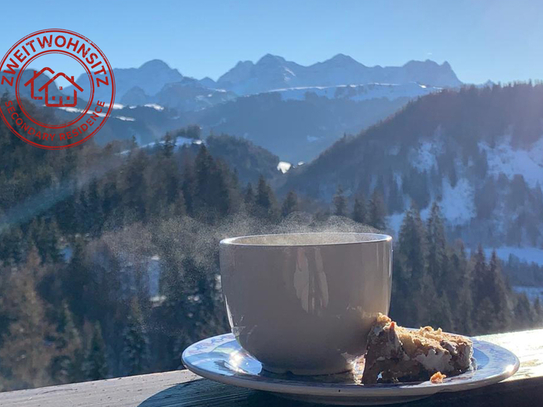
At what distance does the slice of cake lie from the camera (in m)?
0.32

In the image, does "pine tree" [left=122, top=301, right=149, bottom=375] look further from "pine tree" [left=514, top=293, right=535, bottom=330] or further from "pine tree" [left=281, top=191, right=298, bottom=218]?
"pine tree" [left=514, top=293, right=535, bottom=330]

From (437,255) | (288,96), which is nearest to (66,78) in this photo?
(437,255)

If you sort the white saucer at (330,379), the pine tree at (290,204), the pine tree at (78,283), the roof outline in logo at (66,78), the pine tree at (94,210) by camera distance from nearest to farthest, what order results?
1. the white saucer at (330,379)
2. the roof outline in logo at (66,78)
3. the pine tree at (78,283)
4. the pine tree at (94,210)
5. the pine tree at (290,204)

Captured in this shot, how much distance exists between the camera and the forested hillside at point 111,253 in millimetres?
1774

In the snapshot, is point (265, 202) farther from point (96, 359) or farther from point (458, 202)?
point (458, 202)

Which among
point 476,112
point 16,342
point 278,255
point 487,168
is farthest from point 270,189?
point 476,112

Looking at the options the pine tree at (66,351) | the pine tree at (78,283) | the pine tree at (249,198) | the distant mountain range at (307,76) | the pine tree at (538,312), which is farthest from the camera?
the distant mountain range at (307,76)

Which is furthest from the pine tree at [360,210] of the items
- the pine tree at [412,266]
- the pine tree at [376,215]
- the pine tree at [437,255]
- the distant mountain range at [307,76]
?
the distant mountain range at [307,76]

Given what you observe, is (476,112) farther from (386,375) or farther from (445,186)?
(386,375)

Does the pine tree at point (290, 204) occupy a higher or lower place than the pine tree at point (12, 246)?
higher

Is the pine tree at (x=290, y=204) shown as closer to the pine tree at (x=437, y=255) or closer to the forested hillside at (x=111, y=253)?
the forested hillside at (x=111, y=253)

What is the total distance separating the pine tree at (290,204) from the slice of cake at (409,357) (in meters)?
2.12

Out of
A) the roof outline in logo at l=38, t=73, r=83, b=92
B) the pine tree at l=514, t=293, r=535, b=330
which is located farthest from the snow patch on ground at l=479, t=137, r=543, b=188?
the roof outline in logo at l=38, t=73, r=83, b=92

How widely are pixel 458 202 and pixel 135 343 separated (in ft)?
30.9
